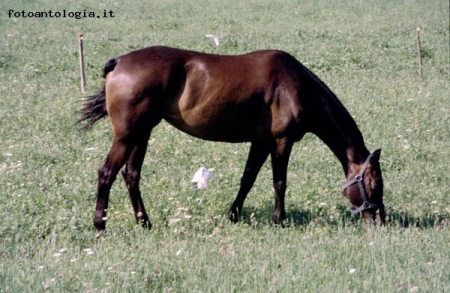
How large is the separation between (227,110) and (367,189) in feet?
5.61

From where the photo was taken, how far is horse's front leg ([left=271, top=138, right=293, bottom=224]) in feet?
27.8

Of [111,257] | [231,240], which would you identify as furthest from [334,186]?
[111,257]

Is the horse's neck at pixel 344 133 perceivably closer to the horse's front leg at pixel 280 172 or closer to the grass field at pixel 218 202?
the horse's front leg at pixel 280 172

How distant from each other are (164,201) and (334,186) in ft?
7.26

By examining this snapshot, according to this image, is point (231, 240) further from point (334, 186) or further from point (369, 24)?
point (369, 24)

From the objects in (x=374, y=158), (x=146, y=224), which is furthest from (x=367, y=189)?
(x=146, y=224)

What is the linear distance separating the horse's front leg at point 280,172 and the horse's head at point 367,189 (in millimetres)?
680

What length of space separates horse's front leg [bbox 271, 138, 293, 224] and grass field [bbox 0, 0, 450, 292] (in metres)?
0.15

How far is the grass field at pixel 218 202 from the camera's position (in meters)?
5.93

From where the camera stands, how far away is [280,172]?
859 centimetres

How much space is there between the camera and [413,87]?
16594mm

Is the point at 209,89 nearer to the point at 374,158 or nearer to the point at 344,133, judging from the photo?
the point at 344,133
